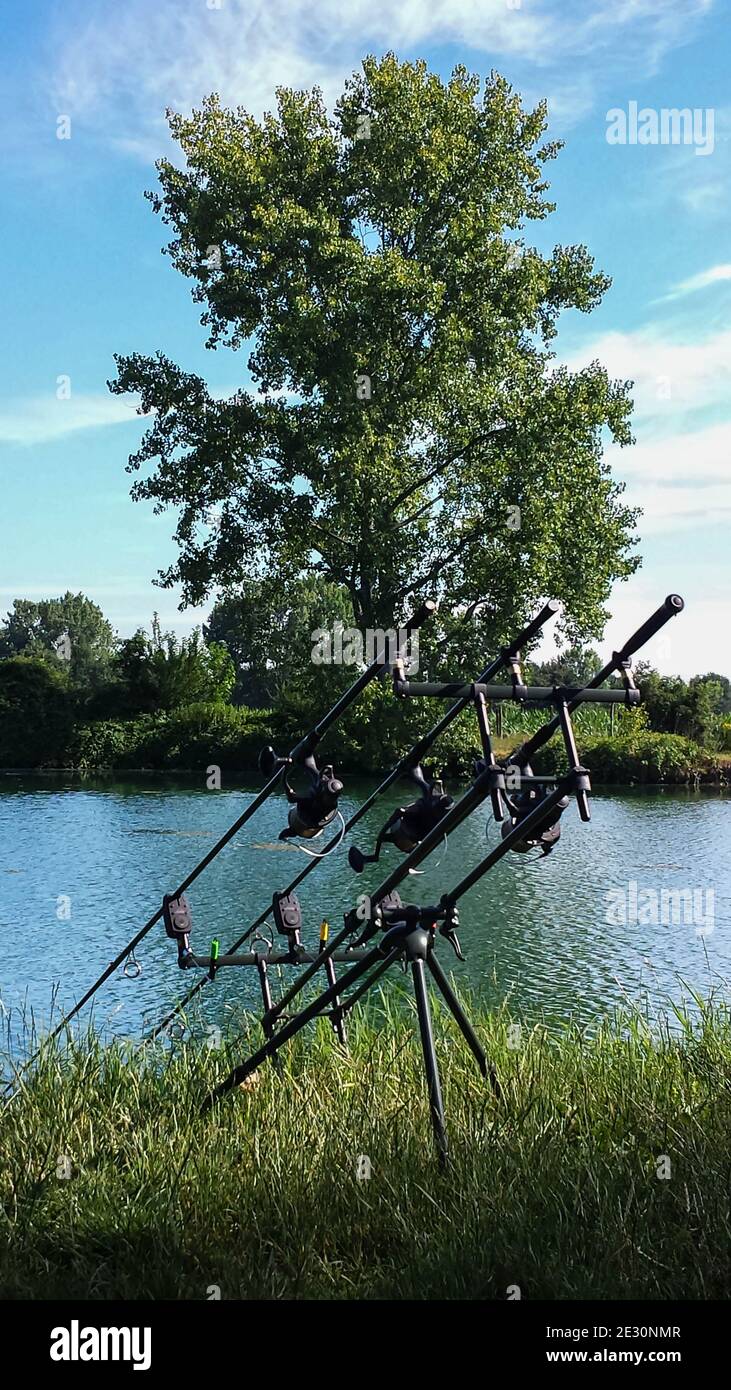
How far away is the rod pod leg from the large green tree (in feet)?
68.2

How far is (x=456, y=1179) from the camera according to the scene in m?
3.78

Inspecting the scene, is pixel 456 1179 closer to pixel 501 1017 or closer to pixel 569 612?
pixel 501 1017

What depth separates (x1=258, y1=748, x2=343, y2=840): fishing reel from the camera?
4191mm

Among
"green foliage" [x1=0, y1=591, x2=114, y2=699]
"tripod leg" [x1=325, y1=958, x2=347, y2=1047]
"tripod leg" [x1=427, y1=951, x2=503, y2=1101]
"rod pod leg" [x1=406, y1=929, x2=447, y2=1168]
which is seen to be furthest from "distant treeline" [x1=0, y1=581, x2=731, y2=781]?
"green foliage" [x1=0, y1=591, x2=114, y2=699]

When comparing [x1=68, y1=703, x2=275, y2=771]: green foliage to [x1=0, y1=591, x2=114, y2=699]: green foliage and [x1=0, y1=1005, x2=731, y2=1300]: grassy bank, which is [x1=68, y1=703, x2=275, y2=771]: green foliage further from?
[x1=0, y1=591, x2=114, y2=699]: green foliage

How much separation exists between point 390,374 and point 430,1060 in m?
23.9

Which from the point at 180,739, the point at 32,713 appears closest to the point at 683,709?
the point at 180,739

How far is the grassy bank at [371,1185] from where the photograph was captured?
132 inches

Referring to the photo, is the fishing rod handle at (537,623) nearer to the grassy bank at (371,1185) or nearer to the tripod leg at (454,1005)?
the tripod leg at (454,1005)

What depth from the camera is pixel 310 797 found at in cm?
424

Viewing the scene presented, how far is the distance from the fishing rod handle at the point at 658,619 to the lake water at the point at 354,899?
9.64 ft

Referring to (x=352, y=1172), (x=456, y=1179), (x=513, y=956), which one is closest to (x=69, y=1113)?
(x=352, y=1172)
